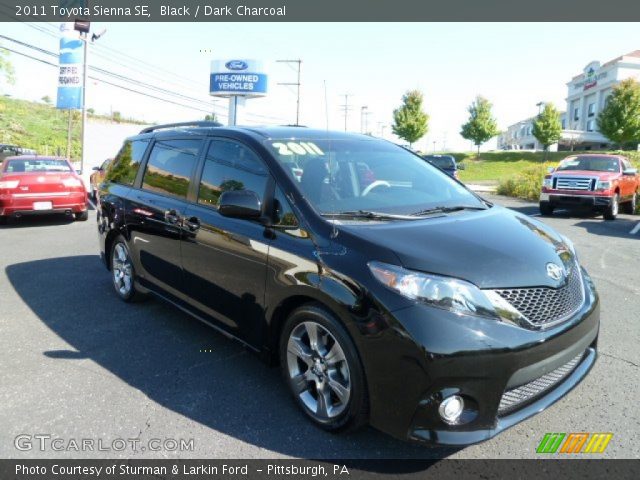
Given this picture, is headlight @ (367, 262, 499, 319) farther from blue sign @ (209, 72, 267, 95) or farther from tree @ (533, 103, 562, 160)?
tree @ (533, 103, 562, 160)

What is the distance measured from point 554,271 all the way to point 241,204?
6.21 feet

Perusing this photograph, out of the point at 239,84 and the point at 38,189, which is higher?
the point at 239,84

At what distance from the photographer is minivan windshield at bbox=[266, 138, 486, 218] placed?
321 cm

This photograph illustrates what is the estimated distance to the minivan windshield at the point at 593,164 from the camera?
1325cm

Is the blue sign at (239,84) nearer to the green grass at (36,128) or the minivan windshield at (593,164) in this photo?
the green grass at (36,128)

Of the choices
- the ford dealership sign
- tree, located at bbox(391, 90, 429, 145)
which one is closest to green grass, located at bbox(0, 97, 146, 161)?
the ford dealership sign

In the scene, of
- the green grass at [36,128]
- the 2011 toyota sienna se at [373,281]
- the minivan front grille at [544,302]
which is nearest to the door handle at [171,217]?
the 2011 toyota sienna se at [373,281]

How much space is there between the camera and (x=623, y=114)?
4453 centimetres

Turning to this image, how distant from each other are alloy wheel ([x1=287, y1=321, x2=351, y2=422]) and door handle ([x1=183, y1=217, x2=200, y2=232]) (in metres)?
1.29

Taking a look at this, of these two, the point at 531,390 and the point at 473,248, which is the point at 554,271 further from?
the point at 531,390

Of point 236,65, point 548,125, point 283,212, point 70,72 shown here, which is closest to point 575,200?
point 283,212

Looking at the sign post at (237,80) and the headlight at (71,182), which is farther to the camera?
the sign post at (237,80)

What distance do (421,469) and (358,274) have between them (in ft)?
3.50

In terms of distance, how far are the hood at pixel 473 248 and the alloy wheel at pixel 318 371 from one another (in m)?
0.63
